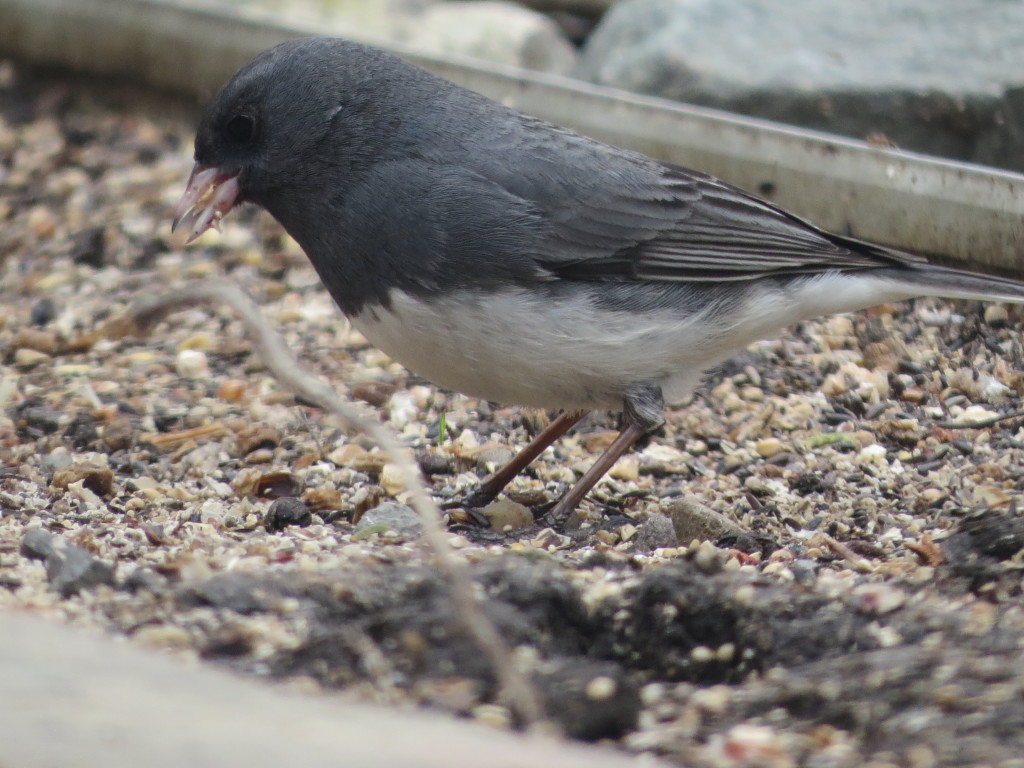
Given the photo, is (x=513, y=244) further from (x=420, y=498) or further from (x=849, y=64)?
(x=849, y=64)

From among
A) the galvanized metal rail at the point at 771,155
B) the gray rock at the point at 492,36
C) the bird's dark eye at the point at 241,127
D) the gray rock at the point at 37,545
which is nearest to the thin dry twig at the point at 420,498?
the gray rock at the point at 37,545

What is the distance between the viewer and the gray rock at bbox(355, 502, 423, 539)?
2.98m

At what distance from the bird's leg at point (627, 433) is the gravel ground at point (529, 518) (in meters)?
0.08

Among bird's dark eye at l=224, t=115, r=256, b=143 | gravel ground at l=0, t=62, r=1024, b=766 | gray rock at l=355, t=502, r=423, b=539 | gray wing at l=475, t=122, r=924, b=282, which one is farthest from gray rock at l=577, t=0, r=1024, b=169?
gray rock at l=355, t=502, r=423, b=539

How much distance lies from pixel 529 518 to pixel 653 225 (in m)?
0.79

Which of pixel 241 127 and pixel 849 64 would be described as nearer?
pixel 241 127

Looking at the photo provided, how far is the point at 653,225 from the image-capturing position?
3334mm

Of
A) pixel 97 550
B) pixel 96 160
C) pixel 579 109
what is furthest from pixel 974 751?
pixel 96 160

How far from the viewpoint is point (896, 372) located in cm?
390

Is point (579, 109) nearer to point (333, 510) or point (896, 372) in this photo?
point (896, 372)

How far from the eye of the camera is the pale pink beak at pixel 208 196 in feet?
10.9

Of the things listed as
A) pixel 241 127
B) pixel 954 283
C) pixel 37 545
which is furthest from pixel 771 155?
pixel 37 545

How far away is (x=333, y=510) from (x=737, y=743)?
59.2 inches

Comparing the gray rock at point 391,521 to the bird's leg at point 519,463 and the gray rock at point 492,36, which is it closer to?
the bird's leg at point 519,463
